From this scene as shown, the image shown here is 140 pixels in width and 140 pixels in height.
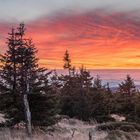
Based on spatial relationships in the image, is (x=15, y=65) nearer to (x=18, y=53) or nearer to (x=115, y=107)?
(x=18, y=53)

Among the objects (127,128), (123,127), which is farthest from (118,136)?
Result: (127,128)

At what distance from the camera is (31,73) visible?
1977 centimetres

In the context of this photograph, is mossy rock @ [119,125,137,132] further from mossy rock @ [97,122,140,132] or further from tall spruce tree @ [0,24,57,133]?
tall spruce tree @ [0,24,57,133]

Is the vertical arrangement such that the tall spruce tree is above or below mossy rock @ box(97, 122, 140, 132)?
above

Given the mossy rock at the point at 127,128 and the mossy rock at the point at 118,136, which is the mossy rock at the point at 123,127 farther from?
the mossy rock at the point at 118,136

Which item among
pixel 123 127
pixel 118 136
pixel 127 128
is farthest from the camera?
pixel 127 128

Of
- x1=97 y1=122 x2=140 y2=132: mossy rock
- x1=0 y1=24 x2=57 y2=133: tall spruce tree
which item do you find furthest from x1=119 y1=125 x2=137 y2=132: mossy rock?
x1=0 y1=24 x2=57 y2=133: tall spruce tree

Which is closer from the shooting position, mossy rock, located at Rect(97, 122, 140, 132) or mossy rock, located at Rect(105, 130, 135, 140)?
mossy rock, located at Rect(105, 130, 135, 140)

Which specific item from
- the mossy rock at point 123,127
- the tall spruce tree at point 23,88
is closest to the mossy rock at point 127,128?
the mossy rock at point 123,127

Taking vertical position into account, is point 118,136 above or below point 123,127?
above

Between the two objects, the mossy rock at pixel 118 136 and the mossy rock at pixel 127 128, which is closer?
Result: the mossy rock at pixel 118 136

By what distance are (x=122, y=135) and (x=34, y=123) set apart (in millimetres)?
6559

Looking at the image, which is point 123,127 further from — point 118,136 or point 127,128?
point 118,136

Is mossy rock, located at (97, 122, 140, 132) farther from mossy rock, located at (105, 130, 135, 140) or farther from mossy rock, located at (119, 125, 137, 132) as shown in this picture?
mossy rock, located at (105, 130, 135, 140)
